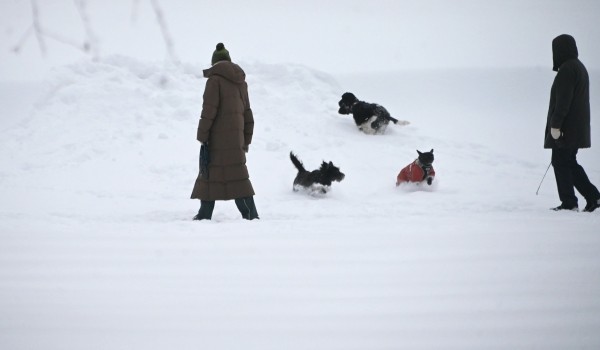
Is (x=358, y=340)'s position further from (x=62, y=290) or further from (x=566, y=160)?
(x=566, y=160)

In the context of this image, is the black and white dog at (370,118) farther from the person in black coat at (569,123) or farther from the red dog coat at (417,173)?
the person in black coat at (569,123)

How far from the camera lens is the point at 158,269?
2.45 m

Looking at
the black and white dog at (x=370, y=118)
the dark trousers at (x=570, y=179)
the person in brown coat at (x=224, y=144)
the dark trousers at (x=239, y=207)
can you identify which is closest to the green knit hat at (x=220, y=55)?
the person in brown coat at (x=224, y=144)

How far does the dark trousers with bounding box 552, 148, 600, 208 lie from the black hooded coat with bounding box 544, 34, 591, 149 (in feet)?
0.32

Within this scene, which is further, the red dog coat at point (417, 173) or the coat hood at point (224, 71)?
the red dog coat at point (417, 173)

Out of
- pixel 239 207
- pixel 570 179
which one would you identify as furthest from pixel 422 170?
pixel 239 207

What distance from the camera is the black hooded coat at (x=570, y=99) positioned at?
4738mm

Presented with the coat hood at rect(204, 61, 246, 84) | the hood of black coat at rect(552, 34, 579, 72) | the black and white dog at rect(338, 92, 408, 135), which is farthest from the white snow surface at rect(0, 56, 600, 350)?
the black and white dog at rect(338, 92, 408, 135)

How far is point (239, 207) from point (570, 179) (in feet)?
10.7

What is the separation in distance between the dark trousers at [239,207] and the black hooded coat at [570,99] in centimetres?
303

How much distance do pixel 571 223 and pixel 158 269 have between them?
2.71 meters

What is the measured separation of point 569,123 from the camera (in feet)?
15.8

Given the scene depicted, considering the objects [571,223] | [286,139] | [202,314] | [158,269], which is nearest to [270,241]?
[158,269]

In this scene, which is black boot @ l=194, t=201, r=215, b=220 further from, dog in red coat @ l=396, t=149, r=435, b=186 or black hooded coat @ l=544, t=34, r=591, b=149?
black hooded coat @ l=544, t=34, r=591, b=149
